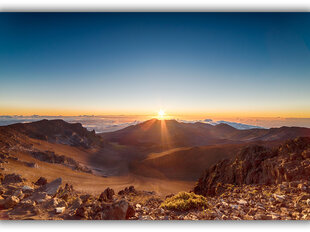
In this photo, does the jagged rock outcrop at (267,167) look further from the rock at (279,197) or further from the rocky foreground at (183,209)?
the rock at (279,197)

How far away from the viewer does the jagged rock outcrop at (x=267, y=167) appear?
603 centimetres

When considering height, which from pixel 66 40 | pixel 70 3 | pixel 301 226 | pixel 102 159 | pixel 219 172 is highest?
pixel 70 3

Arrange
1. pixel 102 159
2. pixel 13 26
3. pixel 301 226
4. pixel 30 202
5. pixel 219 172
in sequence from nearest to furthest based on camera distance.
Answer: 1. pixel 301 226
2. pixel 30 202
3. pixel 13 26
4. pixel 219 172
5. pixel 102 159

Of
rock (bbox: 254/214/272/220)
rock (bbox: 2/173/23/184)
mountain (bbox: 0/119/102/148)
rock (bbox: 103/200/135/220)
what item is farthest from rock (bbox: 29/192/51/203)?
mountain (bbox: 0/119/102/148)

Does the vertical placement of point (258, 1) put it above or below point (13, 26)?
above

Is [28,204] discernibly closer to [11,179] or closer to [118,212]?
[118,212]

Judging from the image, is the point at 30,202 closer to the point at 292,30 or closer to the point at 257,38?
the point at 257,38

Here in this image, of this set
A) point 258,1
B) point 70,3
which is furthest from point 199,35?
point 70,3

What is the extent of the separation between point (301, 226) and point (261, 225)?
1028mm

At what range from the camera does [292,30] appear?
20.6 feet

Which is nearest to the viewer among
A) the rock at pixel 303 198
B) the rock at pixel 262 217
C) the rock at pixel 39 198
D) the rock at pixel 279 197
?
the rock at pixel 262 217

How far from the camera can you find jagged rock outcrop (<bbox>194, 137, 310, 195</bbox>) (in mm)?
6034

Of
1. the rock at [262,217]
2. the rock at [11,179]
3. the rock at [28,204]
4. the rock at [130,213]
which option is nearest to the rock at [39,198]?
the rock at [28,204]

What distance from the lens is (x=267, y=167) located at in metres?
7.20
